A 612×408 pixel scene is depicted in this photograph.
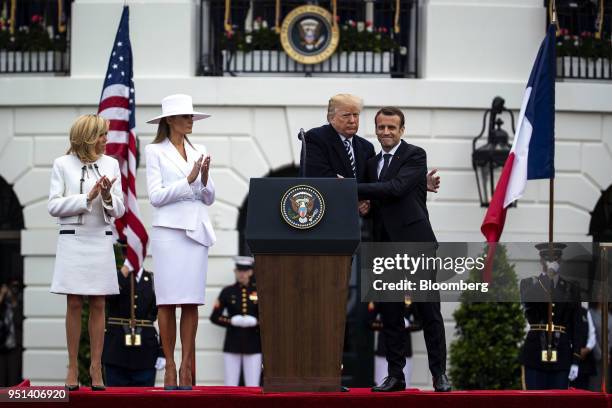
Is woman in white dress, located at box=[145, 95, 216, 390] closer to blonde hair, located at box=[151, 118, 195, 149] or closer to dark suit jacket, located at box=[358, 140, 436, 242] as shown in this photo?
blonde hair, located at box=[151, 118, 195, 149]

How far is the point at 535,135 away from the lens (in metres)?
12.3

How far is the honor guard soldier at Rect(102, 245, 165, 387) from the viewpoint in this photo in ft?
39.4

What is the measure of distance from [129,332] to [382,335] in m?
4.12

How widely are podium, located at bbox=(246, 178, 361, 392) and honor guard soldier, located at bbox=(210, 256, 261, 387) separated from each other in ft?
22.6

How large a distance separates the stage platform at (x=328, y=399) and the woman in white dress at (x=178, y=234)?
0.52 m

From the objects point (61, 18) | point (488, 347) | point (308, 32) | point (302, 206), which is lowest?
point (488, 347)

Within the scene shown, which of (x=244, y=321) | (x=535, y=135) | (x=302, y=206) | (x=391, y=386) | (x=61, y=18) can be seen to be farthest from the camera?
(x=61, y=18)

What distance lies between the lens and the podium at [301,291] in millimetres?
7883

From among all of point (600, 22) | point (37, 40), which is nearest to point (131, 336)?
point (37, 40)

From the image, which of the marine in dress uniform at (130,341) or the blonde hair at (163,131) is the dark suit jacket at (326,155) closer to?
the blonde hair at (163,131)

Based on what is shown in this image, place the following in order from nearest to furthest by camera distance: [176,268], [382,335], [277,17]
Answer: [176,268] < [382,335] < [277,17]

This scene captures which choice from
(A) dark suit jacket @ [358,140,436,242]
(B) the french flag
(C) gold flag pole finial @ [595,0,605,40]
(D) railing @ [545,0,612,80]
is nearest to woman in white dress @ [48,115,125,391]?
(A) dark suit jacket @ [358,140,436,242]

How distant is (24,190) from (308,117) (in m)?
3.65

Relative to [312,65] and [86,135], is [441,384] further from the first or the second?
[312,65]
